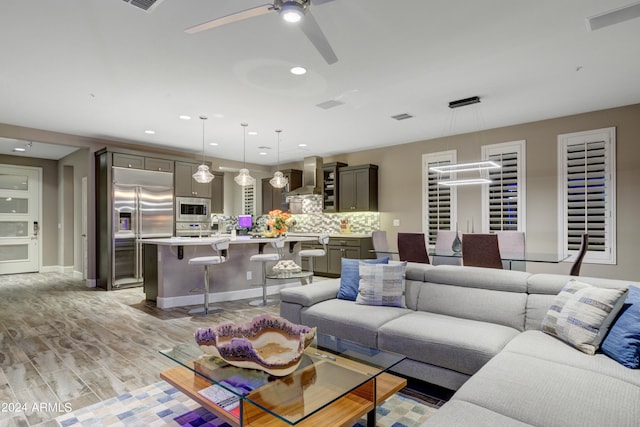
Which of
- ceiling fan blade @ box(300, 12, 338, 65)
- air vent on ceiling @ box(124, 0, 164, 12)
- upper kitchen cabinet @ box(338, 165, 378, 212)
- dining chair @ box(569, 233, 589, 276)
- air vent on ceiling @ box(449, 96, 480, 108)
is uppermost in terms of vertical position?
air vent on ceiling @ box(124, 0, 164, 12)

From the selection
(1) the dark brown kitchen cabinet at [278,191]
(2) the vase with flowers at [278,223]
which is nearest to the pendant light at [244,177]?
(2) the vase with flowers at [278,223]

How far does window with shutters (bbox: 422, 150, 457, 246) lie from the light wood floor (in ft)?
11.3

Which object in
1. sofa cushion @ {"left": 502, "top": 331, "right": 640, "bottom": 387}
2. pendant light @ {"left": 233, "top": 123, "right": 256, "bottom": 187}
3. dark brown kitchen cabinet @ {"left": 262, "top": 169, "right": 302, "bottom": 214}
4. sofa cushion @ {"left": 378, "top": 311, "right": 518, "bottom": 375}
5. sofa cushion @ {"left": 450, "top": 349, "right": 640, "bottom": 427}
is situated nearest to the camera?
sofa cushion @ {"left": 450, "top": 349, "right": 640, "bottom": 427}

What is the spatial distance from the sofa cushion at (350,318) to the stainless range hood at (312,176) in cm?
521

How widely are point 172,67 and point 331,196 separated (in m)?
5.03

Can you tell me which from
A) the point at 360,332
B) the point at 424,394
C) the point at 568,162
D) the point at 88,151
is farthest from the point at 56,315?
the point at 568,162

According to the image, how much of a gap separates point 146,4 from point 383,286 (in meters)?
2.86

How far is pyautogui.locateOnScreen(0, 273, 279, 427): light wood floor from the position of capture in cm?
250

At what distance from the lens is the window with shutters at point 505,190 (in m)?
5.71

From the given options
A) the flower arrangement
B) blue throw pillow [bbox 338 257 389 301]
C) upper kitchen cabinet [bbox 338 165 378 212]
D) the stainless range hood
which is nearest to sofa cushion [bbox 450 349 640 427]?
blue throw pillow [bbox 338 257 389 301]

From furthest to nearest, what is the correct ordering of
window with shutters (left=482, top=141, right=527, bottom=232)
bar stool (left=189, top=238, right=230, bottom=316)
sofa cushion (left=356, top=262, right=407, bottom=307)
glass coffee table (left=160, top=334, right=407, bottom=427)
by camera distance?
window with shutters (left=482, top=141, right=527, bottom=232) < bar stool (left=189, top=238, right=230, bottom=316) < sofa cushion (left=356, top=262, right=407, bottom=307) < glass coffee table (left=160, top=334, right=407, bottom=427)

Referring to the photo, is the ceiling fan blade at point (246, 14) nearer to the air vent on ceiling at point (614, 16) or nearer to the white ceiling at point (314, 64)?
the white ceiling at point (314, 64)

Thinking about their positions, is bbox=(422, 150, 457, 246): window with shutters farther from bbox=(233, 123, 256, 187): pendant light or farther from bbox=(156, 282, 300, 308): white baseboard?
bbox=(233, 123, 256, 187): pendant light

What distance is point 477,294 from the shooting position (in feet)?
9.53
